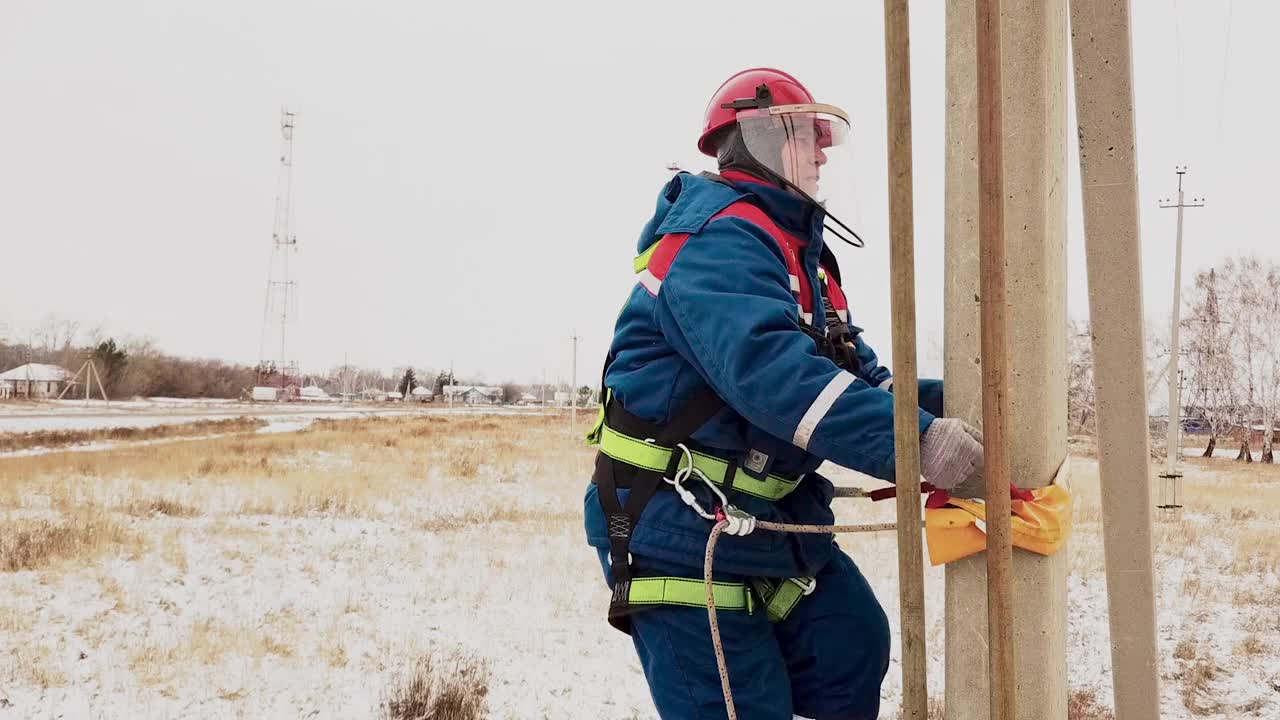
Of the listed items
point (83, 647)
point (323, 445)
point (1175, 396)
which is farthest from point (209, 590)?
point (1175, 396)

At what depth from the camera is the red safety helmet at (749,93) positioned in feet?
8.03

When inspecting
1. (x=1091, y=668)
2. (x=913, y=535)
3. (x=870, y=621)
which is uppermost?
(x=913, y=535)

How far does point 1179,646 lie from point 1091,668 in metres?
1.02

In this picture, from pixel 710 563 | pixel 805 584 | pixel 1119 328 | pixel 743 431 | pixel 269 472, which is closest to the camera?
pixel 1119 328

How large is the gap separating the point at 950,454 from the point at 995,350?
0.31 meters

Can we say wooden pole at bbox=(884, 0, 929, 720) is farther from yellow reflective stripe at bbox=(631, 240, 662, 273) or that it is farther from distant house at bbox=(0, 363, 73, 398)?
distant house at bbox=(0, 363, 73, 398)

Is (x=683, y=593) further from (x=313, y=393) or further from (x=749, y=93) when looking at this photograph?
(x=313, y=393)

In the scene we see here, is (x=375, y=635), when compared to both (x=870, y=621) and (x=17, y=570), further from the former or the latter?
(x=870, y=621)

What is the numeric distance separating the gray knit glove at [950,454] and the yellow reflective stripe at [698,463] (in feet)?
2.11

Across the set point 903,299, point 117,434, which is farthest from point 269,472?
point 903,299

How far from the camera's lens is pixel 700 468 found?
2246 millimetres

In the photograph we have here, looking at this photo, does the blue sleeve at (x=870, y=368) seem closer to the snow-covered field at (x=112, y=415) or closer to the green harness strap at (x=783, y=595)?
the green harness strap at (x=783, y=595)

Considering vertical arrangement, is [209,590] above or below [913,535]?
below

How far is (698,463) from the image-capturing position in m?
2.25
